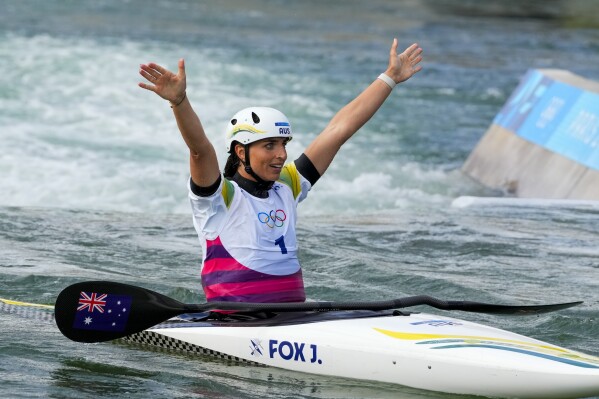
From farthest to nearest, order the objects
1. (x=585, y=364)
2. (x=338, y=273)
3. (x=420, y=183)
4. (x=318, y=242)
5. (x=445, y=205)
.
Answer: (x=420, y=183) < (x=445, y=205) < (x=318, y=242) < (x=338, y=273) < (x=585, y=364)

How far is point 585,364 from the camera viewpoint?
6.06 metres

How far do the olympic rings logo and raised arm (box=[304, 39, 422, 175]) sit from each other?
16.7 inches

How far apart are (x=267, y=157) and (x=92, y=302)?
1.19 m

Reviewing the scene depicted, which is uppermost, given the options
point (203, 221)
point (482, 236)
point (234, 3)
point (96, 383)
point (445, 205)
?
point (234, 3)

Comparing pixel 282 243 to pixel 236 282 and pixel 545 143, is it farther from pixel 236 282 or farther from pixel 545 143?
pixel 545 143

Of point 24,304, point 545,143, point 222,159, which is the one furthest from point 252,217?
point 222,159

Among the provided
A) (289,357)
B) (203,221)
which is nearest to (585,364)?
(289,357)

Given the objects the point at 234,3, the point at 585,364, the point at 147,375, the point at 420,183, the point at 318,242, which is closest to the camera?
the point at 585,364

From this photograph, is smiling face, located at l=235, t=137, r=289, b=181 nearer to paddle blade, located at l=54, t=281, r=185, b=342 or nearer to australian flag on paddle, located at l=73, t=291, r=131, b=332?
paddle blade, located at l=54, t=281, r=185, b=342

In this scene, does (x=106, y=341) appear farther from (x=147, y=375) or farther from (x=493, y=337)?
(x=493, y=337)

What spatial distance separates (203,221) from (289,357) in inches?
32.4

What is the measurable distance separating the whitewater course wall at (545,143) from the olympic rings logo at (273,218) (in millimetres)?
6927

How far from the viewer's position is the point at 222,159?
16.2 m

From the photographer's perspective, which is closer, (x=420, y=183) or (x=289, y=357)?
(x=289, y=357)
